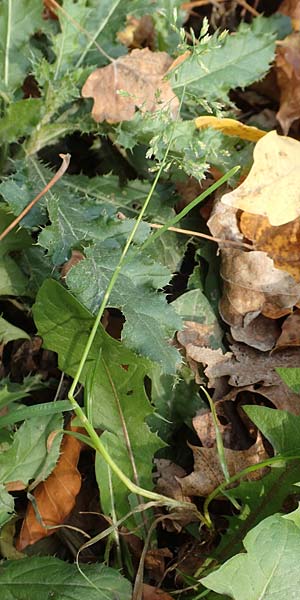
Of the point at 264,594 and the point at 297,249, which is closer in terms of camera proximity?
the point at 264,594

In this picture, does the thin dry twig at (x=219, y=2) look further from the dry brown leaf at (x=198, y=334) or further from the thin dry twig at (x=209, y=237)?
the dry brown leaf at (x=198, y=334)

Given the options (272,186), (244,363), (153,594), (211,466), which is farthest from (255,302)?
(153,594)

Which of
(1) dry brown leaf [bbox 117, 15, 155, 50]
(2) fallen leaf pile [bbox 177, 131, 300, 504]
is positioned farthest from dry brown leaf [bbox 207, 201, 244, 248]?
(1) dry brown leaf [bbox 117, 15, 155, 50]

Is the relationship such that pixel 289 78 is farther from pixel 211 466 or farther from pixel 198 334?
pixel 211 466

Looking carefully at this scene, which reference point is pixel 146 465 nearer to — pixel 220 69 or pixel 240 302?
pixel 240 302

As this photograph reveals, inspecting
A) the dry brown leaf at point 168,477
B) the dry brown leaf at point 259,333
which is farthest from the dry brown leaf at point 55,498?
the dry brown leaf at point 259,333

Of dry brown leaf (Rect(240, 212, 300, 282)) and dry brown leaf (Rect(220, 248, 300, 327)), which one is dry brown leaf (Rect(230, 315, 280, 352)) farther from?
dry brown leaf (Rect(240, 212, 300, 282))

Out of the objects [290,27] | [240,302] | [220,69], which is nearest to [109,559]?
[240,302]
